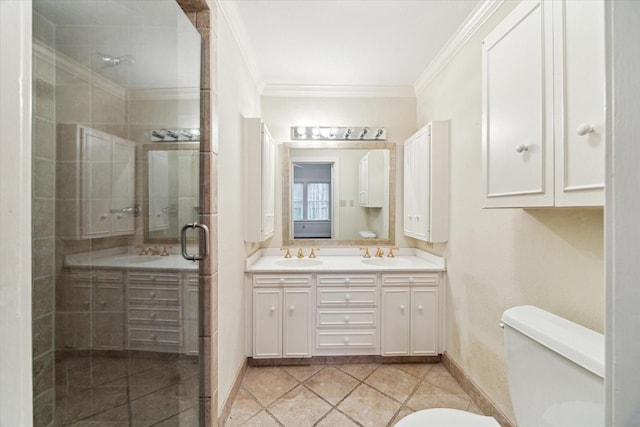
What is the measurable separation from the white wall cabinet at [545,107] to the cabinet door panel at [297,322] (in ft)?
4.99

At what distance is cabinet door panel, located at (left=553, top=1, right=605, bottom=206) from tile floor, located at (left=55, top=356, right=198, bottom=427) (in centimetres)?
151

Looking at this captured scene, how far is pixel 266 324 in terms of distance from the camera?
219 cm

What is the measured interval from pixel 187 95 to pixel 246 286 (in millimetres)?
1437

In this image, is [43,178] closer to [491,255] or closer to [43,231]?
[43,231]

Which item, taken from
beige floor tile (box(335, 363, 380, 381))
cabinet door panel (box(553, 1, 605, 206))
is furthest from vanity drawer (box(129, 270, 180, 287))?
beige floor tile (box(335, 363, 380, 381))

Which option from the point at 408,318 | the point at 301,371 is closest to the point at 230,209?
the point at 301,371

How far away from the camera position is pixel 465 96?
1.92 m

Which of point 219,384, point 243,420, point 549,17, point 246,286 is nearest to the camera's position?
point 549,17

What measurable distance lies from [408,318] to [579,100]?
186 cm

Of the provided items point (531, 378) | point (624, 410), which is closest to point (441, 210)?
point (531, 378)

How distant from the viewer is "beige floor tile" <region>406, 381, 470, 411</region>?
1766mm

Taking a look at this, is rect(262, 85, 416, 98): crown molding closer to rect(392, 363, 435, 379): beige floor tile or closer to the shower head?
the shower head

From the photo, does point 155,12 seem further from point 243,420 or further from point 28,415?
point 243,420

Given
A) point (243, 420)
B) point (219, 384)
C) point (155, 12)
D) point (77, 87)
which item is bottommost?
point (243, 420)
